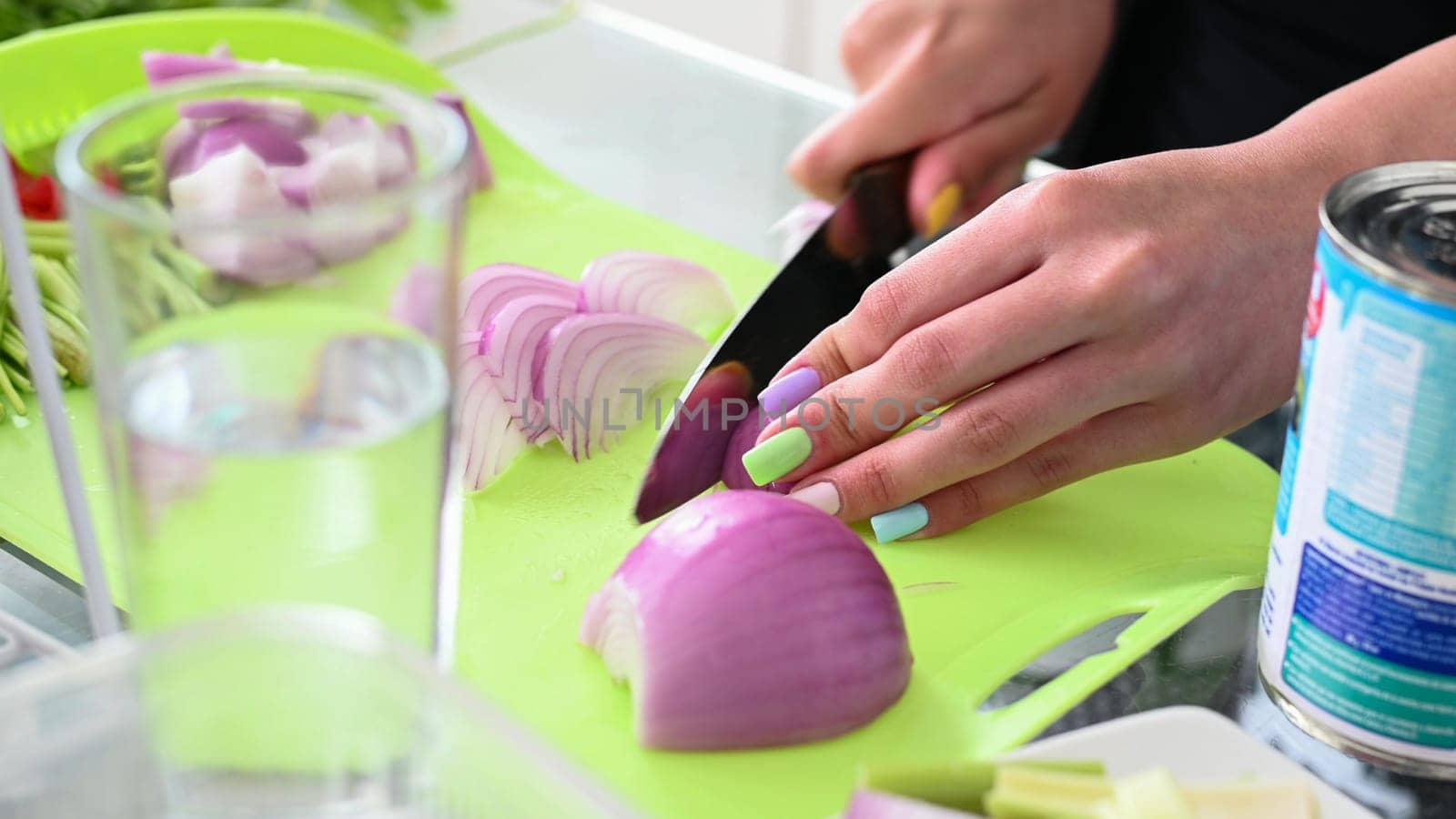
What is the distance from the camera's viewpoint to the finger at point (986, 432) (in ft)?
3.15

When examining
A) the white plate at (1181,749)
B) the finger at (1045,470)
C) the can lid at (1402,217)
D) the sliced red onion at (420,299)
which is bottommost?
the finger at (1045,470)

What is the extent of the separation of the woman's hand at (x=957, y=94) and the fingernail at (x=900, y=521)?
0.41 m

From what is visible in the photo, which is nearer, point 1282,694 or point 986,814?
point 986,814

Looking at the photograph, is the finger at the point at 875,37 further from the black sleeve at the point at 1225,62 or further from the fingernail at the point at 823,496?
the fingernail at the point at 823,496

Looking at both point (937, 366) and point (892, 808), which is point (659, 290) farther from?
point (892, 808)

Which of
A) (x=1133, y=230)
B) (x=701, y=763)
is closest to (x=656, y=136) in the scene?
(x=1133, y=230)

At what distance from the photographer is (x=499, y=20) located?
185cm

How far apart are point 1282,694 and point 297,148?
0.57 metres

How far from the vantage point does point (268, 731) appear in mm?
460

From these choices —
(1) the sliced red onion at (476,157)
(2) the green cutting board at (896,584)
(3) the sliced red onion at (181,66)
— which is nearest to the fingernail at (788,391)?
(2) the green cutting board at (896,584)

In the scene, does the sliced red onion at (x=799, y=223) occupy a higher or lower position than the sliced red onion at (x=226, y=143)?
lower

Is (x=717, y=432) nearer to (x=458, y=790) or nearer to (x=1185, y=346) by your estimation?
(x=1185, y=346)

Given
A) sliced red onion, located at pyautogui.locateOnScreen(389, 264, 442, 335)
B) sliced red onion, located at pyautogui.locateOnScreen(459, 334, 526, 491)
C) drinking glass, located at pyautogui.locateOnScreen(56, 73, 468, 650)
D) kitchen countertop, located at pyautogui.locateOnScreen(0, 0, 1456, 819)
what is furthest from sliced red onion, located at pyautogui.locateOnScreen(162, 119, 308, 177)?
kitchen countertop, located at pyautogui.locateOnScreen(0, 0, 1456, 819)

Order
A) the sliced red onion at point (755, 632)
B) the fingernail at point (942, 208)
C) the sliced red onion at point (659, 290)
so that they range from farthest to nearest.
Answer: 1. the fingernail at point (942, 208)
2. the sliced red onion at point (659, 290)
3. the sliced red onion at point (755, 632)
